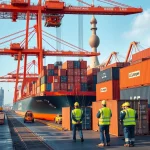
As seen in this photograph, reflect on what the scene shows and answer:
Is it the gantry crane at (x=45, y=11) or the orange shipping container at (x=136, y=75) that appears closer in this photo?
the orange shipping container at (x=136, y=75)

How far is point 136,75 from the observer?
25.3m

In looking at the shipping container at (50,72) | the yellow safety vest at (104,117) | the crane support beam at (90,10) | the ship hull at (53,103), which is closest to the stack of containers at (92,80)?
the ship hull at (53,103)

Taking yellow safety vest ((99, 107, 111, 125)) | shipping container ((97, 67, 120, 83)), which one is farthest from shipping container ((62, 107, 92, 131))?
yellow safety vest ((99, 107, 111, 125))

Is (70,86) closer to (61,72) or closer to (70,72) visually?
(70,72)

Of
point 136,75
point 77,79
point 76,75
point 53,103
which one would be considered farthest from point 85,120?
point 53,103

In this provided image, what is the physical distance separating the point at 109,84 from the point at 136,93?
688cm

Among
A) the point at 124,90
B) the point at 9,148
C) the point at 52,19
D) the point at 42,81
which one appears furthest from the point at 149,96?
the point at 52,19

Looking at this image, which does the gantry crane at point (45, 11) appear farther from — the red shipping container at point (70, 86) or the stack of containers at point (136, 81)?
the stack of containers at point (136, 81)

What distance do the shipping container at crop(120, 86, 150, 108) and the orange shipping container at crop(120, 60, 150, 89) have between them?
0.37 metres

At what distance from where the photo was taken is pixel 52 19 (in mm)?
49969

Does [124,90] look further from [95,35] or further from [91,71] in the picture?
[95,35]

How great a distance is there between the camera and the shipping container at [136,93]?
23.0 m

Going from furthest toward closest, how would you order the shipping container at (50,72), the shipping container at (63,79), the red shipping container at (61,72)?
the shipping container at (50,72) → the shipping container at (63,79) → the red shipping container at (61,72)

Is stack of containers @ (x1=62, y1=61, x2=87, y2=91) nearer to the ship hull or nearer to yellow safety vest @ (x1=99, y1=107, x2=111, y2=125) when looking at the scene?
the ship hull
